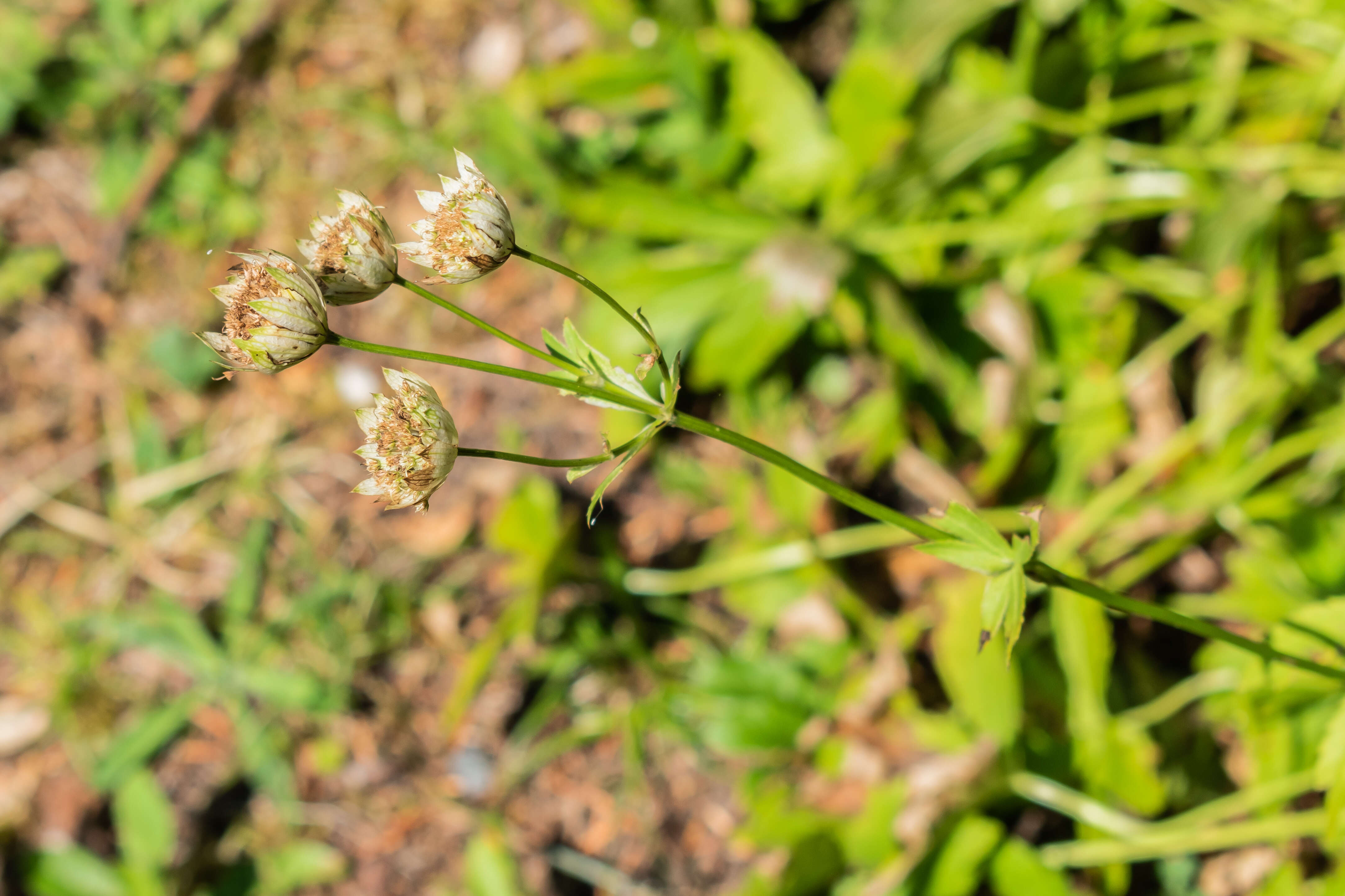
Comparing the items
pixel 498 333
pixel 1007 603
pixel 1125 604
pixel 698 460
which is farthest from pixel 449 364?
pixel 698 460

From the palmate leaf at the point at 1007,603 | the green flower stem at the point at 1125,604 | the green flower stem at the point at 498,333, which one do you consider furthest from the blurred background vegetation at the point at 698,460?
the green flower stem at the point at 498,333

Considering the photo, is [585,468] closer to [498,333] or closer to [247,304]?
[498,333]

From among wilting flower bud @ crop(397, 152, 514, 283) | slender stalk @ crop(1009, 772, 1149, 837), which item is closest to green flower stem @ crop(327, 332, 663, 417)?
wilting flower bud @ crop(397, 152, 514, 283)

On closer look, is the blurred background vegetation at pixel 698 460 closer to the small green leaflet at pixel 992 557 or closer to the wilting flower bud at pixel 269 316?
the small green leaflet at pixel 992 557

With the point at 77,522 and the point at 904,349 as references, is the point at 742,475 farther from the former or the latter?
the point at 77,522

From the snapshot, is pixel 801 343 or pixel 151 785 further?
pixel 151 785

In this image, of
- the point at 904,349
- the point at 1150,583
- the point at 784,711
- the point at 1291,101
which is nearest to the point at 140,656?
the point at 784,711

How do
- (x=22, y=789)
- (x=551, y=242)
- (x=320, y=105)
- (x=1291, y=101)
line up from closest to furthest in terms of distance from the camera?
1. (x=1291, y=101)
2. (x=551, y=242)
3. (x=22, y=789)
4. (x=320, y=105)
